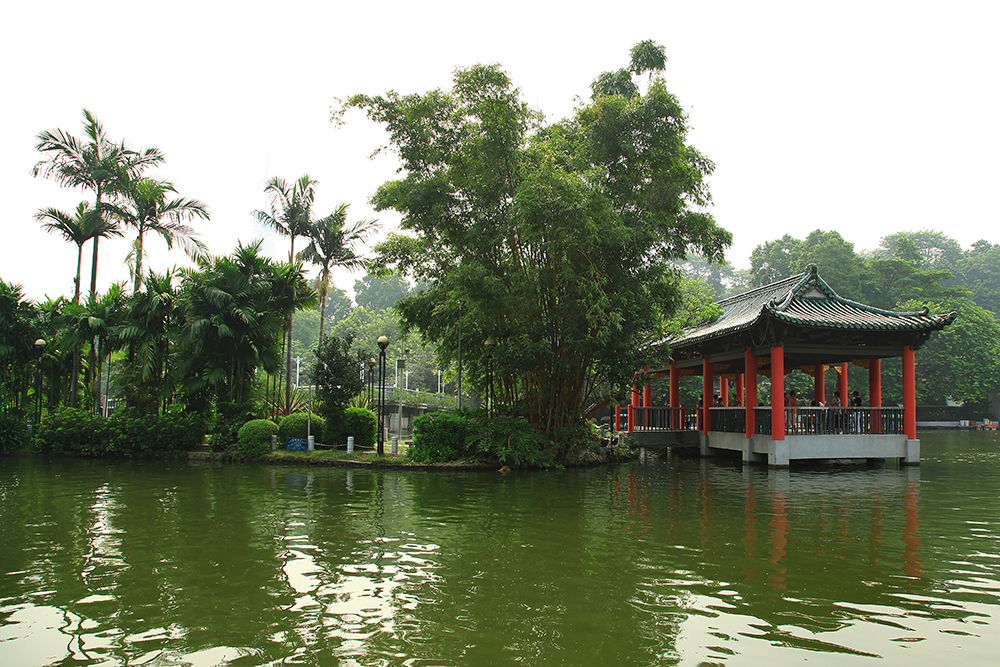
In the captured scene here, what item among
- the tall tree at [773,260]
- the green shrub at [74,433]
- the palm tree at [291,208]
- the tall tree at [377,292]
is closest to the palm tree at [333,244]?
the palm tree at [291,208]

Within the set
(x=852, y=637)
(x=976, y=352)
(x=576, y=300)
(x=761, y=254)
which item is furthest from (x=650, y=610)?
(x=761, y=254)

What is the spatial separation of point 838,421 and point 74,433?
2351cm

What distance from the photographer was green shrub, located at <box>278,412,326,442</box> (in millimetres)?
20125

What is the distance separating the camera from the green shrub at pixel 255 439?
63.2 feet

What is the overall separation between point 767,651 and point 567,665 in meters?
1.39

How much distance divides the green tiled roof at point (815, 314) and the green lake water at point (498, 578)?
5.48 meters

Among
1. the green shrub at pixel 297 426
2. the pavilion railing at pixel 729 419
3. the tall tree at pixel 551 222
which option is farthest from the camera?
the green shrub at pixel 297 426

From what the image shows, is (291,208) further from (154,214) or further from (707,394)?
(707,394)

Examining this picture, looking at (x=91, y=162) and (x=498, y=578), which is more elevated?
(x=91, y=162)

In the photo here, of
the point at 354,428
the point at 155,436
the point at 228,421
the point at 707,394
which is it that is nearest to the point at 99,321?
the point at 155,436

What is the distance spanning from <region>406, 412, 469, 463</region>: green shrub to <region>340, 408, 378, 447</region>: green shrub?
3.80 metres

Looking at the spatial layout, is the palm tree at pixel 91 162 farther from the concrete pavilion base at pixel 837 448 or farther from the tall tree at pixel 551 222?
the concrete pavilion base at pixel 837 448

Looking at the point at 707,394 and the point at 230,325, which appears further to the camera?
the point at 707,394

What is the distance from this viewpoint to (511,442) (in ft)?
55.1
